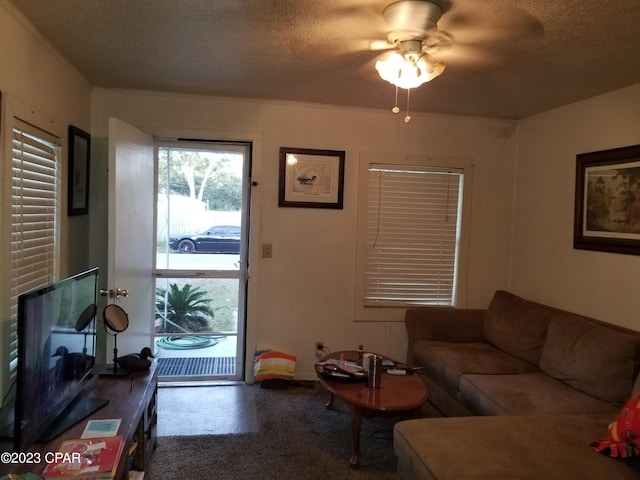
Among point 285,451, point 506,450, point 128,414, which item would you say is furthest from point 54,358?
point 506,450

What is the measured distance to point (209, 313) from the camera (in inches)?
143

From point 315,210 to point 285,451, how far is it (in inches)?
70.6

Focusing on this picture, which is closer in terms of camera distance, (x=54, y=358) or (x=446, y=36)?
(x=54, y=358)

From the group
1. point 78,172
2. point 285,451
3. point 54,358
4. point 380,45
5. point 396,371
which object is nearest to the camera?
point 54,358

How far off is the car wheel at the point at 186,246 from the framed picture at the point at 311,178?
2.55 feet

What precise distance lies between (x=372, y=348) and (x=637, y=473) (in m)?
2.15

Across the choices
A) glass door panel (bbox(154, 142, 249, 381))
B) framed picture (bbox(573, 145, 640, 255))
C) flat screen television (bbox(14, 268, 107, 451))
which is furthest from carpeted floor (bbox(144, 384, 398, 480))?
framed picture (bbox(573, 145, 640, 255))

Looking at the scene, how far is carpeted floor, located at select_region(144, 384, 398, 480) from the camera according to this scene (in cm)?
230

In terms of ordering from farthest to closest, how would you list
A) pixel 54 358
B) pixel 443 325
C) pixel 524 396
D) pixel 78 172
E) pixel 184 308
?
1. pixel 184 308
2. pixel 443 325
3. pixel 78 172
4. pixel 524 396
5. pixel 54 358

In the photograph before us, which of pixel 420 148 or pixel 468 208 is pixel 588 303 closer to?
pixel 468 208

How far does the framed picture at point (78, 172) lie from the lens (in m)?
2.78

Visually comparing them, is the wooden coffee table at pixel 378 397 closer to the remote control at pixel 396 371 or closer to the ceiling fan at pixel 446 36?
the remote control at pixel 396 371

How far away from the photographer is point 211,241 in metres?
3.56

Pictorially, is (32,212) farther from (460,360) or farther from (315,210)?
(460,360)
